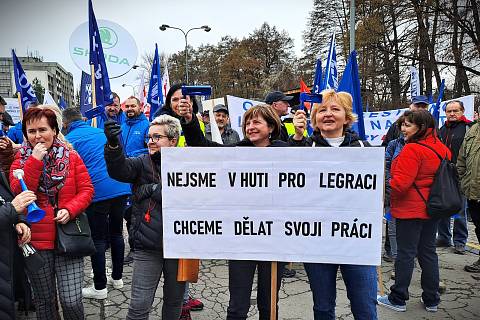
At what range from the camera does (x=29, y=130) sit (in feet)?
8.66

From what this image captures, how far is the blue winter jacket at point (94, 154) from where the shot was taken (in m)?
3.76

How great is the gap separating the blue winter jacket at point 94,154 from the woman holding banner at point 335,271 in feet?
7.03

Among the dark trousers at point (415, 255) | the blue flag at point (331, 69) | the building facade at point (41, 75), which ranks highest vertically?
the building facade at point (41, 75)

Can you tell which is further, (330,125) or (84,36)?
(84,36)

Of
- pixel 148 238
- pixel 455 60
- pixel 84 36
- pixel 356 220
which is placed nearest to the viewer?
pixel 356 220

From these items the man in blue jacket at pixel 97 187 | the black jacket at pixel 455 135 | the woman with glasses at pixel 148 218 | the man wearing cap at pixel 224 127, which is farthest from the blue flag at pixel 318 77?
the woman with glasses at pixel 148 218

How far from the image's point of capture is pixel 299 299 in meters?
3.86

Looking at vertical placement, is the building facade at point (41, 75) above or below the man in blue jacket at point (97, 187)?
above

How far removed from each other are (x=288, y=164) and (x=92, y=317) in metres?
2.45

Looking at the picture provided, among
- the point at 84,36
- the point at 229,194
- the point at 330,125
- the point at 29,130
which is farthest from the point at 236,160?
the point at 84,36

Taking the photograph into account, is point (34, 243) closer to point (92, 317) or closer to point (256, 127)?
point (92, 317)

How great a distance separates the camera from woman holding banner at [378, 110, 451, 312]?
10.9 feet

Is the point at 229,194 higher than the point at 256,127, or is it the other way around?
the point at 256,127

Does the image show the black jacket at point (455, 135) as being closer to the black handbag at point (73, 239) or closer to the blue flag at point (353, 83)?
the blue flag at point (353, 83)
